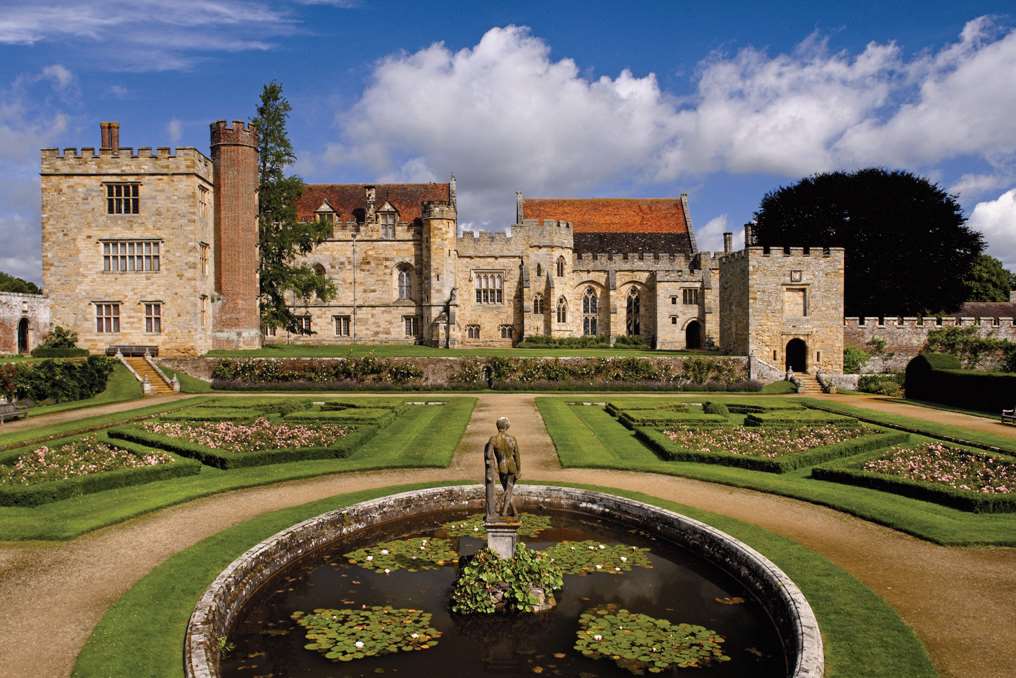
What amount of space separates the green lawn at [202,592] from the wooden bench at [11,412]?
15562 millimetres

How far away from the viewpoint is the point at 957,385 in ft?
93.8

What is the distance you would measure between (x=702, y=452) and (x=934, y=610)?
27.9ft

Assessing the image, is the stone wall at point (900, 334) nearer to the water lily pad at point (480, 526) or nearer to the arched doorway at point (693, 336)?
the arched doorway at point (693, 336)

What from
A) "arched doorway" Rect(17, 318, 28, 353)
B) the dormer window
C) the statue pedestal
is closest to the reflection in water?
the statue pedestal

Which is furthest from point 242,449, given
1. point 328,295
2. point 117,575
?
point 328,295

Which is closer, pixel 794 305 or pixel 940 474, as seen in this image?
pixel 940 474

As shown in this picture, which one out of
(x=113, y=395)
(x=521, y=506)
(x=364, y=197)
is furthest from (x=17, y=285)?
(x=521, y=506)

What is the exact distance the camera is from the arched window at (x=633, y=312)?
178 feet

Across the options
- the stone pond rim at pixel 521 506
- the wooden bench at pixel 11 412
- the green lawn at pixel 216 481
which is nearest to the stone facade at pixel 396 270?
the wooden bench at pixel 11 412

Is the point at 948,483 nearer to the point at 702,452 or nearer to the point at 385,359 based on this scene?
the point at 702,452

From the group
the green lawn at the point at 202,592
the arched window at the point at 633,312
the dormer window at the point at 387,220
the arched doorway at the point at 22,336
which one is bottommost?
the green lawn at the point at 202,592

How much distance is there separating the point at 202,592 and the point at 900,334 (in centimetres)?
3983

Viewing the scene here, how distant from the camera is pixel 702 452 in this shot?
1672 centimetres

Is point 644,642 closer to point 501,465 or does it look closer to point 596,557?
point 596,557
